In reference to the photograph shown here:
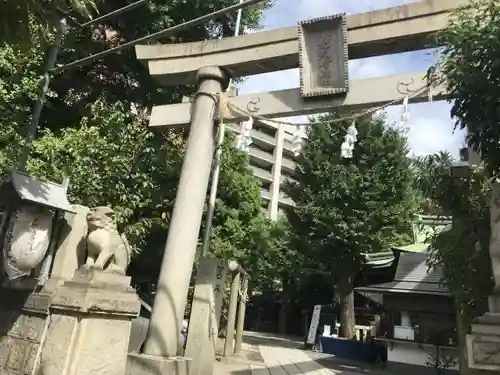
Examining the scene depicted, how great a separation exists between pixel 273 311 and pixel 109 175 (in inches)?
1136

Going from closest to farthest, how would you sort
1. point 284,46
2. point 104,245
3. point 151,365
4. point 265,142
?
1. point 104,245
2. point 151,365
3. point 284,46
4. point 265,142

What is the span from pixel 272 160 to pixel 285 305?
74.3ft

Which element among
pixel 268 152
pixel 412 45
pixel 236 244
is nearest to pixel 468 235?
pixel 412 45

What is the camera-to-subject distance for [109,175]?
1013cm

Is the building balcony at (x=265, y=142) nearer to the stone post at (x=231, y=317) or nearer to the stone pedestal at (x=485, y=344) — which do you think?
the stone post at (x=231, y=317)

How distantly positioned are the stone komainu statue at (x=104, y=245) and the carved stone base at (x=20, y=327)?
32.2 inches

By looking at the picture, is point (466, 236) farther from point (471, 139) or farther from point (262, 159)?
point (262, 159)

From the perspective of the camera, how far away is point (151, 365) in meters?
6.73

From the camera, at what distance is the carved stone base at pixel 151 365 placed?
22.0 ft

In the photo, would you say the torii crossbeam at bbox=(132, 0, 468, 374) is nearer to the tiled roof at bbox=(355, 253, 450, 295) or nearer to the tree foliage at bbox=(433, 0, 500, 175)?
the tree foliage at bbox=(433, 0, 500, 175)

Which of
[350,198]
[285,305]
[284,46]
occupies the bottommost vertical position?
[285,305]

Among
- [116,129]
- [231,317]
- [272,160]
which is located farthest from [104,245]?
[272,160]

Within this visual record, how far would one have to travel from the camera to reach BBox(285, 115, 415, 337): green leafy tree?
1925cm

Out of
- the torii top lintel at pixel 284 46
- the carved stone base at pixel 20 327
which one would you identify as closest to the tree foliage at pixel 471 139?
the torii top lintel at pixel 284 46
